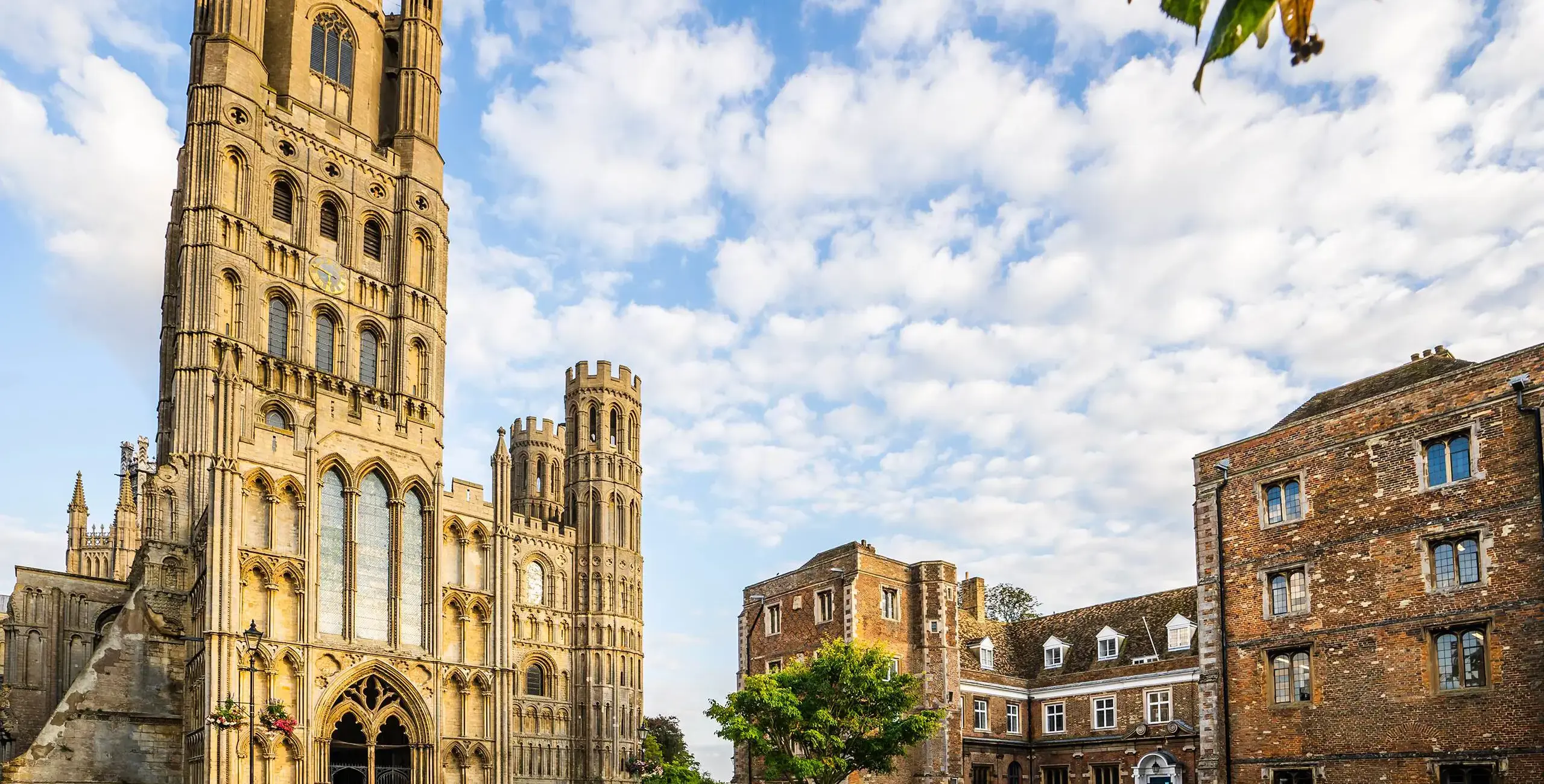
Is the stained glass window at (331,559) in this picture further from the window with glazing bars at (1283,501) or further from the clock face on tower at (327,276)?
the window with glazing bars at (1283,501)

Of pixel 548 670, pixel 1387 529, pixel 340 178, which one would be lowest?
pixel 548 670

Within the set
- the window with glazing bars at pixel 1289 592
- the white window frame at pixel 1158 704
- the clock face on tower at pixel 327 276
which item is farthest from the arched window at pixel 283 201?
the white window frame at pixel 1158 704

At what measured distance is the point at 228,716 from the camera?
34.5m

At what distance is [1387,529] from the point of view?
110 feet

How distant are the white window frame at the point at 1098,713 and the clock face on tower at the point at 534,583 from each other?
34516mm

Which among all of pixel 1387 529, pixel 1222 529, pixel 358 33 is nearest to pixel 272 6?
pixel 358 33

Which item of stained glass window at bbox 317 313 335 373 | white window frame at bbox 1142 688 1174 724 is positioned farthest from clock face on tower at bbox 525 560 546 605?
white window frame at bbox 1142 688 1174 724

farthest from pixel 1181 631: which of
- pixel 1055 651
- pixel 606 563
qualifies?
pixel 606 563

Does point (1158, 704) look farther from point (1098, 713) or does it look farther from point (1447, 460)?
point (1447, 460)

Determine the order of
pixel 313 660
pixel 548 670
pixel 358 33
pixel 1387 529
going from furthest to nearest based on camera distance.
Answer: pixel 548 670 → pixel 358 33 → pixel 313 660 → pixel 1387 529

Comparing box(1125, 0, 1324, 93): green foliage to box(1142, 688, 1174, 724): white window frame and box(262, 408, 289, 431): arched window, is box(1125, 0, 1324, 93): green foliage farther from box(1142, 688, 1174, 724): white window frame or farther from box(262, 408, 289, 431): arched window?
box(1142, 688, 1174, 724): white window frame

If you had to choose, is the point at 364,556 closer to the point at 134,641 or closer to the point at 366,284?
the point at 134,641

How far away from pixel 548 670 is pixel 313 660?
31.2 m

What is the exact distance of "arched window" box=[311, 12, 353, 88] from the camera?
53.4 m
